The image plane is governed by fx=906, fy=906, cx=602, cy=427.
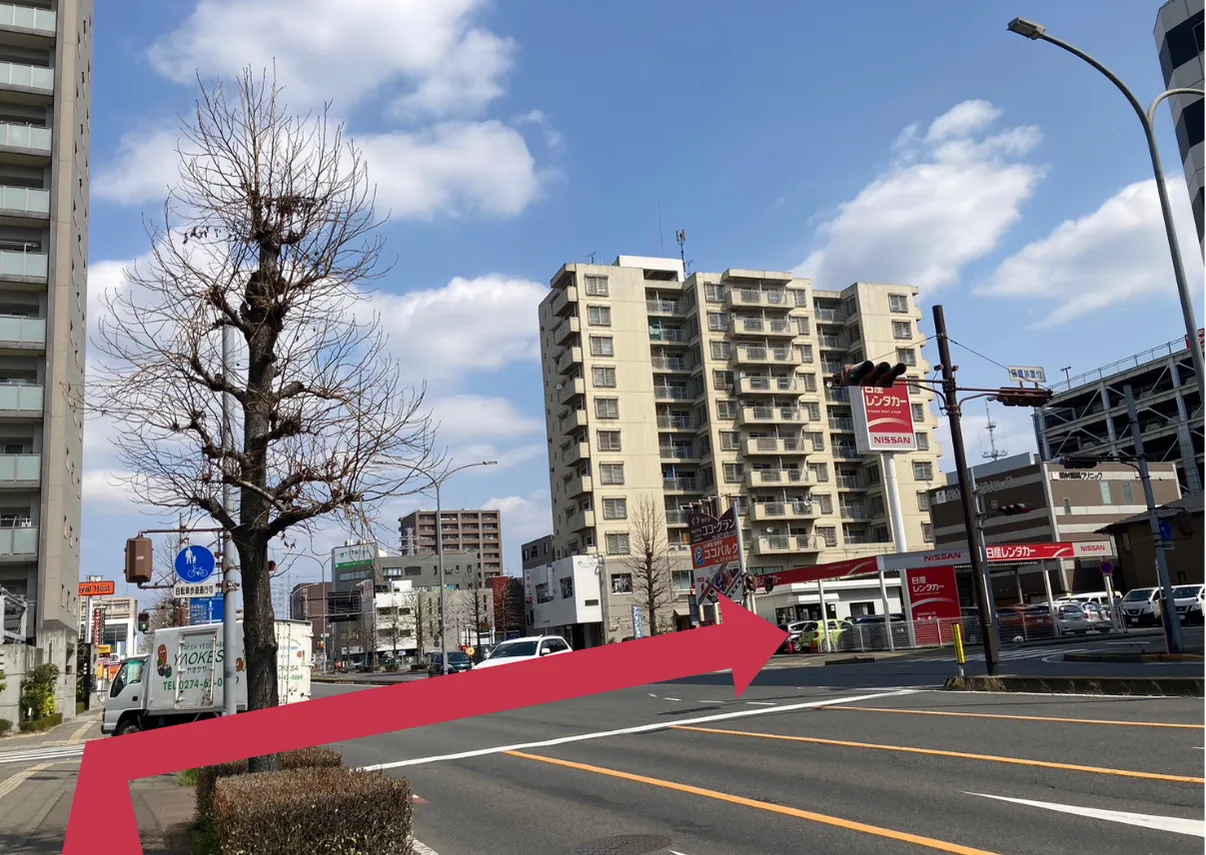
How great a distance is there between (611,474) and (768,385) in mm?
15021

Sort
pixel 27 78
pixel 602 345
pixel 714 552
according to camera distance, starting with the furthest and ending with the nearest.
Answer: pixel 602 345
pixel 714 552
pixel 27 78

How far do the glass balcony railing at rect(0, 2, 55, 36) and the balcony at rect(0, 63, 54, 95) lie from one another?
1581 millimetres

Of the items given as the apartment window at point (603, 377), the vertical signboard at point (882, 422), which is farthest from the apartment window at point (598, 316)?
the vertical signboard at point (882, 422)

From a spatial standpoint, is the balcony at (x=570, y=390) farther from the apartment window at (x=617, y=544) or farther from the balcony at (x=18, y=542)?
the balcony at (x=18, y=542)

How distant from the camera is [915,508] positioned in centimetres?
7669

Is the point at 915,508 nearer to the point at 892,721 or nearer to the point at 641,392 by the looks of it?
the point at 641,392

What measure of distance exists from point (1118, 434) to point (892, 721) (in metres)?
90.1

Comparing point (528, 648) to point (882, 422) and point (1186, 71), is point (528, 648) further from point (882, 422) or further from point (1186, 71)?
point (1186, 71)

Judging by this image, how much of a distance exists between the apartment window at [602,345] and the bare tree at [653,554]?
39.7 feet

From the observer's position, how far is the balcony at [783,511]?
71125mm

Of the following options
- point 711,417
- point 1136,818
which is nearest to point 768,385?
→ point 711,417

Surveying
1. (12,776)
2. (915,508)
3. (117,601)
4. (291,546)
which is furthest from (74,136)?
(117,601)

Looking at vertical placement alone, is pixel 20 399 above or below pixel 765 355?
below

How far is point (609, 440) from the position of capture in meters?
70.8
